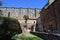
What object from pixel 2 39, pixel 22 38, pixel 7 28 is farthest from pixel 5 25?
pixel 22 38

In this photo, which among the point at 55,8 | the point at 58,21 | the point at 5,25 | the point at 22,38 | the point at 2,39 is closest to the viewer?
the point at 22,38

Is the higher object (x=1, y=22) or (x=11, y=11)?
(x=11, y=11)

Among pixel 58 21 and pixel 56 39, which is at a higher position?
pixel 58 21

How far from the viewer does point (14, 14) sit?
6338 cm

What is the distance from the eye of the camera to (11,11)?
64.2 m

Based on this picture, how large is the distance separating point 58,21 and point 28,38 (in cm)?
1830

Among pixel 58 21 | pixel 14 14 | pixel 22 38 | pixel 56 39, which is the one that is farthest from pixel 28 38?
pixel 14 14

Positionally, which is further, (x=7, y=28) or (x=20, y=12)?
(x=20, y=12)

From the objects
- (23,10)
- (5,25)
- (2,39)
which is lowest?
(2,39)

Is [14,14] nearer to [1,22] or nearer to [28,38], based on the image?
[1,22]

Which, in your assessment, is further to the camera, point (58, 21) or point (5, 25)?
point (58, 21)

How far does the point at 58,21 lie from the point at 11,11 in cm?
4077

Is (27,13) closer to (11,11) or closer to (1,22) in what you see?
(11,11)

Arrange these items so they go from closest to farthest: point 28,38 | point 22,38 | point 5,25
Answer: point 28,38
point 22,38
point 5,25
